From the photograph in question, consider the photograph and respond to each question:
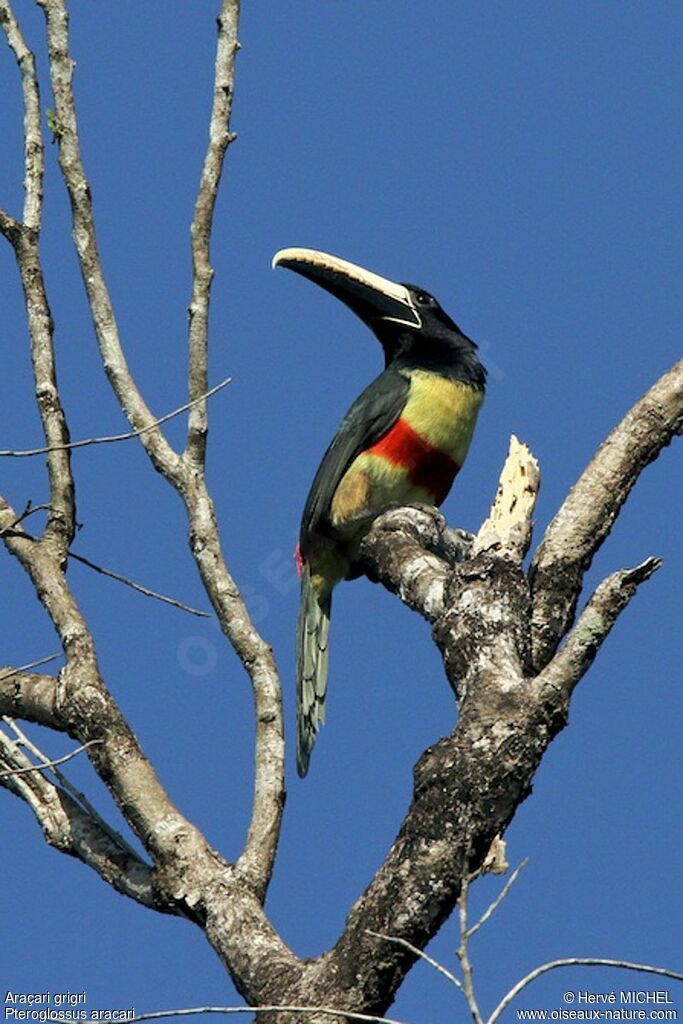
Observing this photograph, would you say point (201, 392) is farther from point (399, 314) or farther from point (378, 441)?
point (399, 314)

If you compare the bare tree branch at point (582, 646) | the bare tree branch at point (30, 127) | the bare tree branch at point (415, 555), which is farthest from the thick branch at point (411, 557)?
the bare tree branch at point (30, 127)

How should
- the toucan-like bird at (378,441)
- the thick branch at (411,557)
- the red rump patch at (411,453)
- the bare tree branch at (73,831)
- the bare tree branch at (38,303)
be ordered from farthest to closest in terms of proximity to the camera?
1. the red rump patch at (411,453)
2. the toucan-like bird at (378,441)
3. the bare tree branch at (38,303)
4. the thick branch at (411,557)
5. the bare tree branch at (73,831)

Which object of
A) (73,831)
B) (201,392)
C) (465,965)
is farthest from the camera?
(201,392)

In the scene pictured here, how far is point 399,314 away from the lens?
333 inches

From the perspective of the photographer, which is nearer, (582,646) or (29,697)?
(582,646)

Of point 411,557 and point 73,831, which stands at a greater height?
point 411,557

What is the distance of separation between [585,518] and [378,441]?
335 centimetres

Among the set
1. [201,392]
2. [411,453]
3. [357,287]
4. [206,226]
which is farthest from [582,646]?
[357,287]

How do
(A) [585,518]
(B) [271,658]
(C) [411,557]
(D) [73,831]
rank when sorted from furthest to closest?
1. (C) [411,557]
2. (B) [271,658]
3. (D) [73,831]
4. (A) [585,518]

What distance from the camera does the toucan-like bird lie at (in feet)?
25.6

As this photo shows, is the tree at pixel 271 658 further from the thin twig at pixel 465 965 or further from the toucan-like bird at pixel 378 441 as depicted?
the toucan-like bird at pixel 378 441

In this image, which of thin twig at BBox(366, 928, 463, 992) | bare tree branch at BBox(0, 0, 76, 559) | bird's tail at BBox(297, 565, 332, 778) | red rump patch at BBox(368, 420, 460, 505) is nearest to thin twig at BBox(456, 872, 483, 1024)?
thin twig at BBox(366, 928, 463, 992)

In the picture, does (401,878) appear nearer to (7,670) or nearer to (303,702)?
(7,670)

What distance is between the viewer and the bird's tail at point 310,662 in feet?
Result: 23.4
